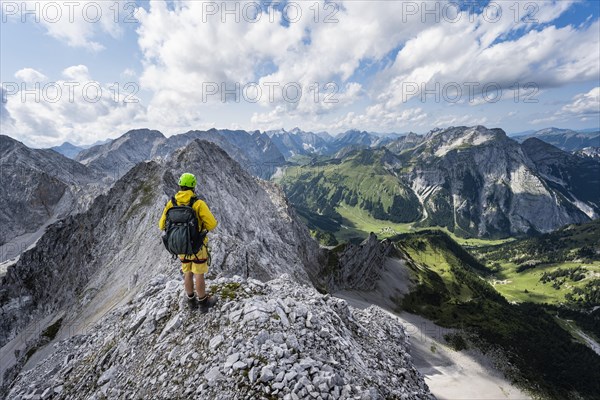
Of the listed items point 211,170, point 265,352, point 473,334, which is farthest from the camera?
point 473,334

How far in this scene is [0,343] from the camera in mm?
72688

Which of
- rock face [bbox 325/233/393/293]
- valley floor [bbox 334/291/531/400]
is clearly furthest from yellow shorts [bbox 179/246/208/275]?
rock face [bbox 325/233/393/293]

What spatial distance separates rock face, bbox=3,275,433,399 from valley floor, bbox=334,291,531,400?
70665 mm

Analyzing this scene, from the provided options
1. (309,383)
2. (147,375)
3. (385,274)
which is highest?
(309,383)

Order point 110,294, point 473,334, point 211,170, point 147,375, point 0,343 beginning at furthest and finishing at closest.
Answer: point 473,334 → point 211,170 → point 0,343 → point 110,294 → point 147,375

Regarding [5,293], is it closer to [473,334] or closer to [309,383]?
[309,383]

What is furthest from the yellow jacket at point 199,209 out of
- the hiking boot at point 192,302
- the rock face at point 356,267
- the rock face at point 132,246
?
the rock face at point 356,267

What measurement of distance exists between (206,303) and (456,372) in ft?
302

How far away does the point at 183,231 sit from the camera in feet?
42.9

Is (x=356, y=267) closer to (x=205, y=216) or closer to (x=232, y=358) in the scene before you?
(x=205, y=216)

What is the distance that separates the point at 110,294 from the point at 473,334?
356 ft

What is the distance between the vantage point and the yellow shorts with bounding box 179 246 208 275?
45.9ft

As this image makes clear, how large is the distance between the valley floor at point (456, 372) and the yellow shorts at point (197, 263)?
75.1 m

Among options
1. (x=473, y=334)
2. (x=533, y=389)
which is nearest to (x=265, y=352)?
(x=533, y=389)
